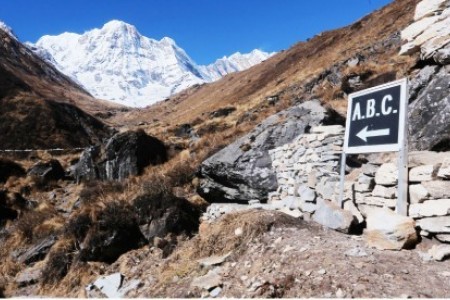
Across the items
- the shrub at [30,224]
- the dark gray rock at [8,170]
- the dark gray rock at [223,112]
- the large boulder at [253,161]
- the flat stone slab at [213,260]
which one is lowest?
the shrub at [30,224]

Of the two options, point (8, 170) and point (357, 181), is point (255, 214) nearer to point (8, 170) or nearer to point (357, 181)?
point (357, 181)

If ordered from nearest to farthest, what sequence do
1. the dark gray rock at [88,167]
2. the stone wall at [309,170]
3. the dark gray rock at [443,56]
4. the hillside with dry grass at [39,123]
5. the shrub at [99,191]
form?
the stone wall at [309,170]
the dark gray rock at [443,56]
the shrub at [99,191]
the dark gray rock at [88,167]
the hillside with dry grass at [39,123]

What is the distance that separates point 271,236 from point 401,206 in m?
2.05

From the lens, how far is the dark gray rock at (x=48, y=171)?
1852 cm

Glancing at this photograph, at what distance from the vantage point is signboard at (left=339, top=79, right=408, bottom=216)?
6086 mm

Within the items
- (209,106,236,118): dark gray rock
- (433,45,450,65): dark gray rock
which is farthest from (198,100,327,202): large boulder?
(209,106,236,118): dark gray rock

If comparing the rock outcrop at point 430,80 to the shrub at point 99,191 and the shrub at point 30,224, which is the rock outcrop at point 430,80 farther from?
the shrub at point 30,224

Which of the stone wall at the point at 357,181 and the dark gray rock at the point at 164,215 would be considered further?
the dark gray rock at the point at 164,215

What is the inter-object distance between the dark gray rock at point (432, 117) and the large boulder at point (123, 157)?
10.0m

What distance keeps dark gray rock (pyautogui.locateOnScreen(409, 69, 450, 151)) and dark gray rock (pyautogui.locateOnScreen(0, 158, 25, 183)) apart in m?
17.3

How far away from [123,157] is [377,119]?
37.0 ft

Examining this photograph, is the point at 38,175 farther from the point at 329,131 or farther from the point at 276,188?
the point at 329,131

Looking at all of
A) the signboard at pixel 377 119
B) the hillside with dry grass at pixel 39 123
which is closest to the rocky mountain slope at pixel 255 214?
the signboard at pixel 377 119

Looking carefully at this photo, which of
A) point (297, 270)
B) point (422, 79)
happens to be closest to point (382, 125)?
point (297, 270)
